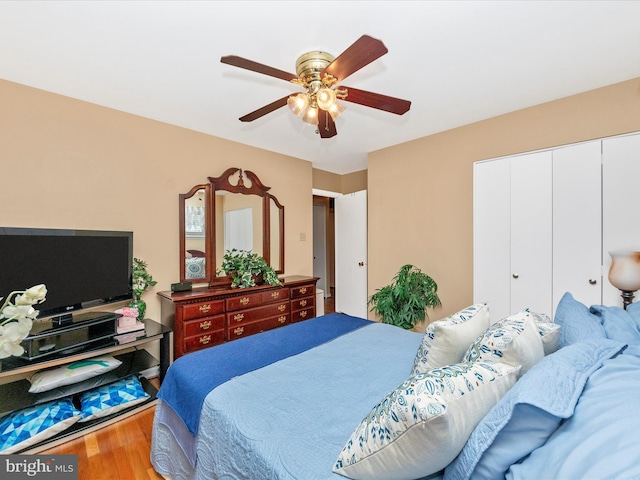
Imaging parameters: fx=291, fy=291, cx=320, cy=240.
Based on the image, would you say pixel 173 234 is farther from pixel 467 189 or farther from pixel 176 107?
pixel 467 189

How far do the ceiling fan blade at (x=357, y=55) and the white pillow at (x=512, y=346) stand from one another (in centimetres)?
128

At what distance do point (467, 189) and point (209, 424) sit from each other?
3.07 metres

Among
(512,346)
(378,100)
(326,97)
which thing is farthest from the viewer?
(378,100)

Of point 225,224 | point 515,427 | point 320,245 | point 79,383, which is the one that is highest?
point 225,224

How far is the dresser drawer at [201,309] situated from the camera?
2662 millimetres

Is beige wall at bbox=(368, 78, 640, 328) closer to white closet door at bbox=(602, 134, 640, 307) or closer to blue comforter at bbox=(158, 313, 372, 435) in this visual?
white closet door at bbox=(602, 134, 640, 307)

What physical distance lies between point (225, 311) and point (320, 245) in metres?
3.76

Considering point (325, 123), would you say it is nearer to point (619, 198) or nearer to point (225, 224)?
point (225, 224)

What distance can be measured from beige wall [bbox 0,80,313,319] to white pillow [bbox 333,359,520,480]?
2.73 m

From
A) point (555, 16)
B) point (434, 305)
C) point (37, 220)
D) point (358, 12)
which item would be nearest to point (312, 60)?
point (358, 12)

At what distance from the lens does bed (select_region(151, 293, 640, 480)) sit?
71 centimetres

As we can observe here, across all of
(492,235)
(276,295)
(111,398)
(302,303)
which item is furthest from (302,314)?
(492,235)

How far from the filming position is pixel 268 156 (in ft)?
12.7

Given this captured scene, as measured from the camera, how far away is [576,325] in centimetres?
134
